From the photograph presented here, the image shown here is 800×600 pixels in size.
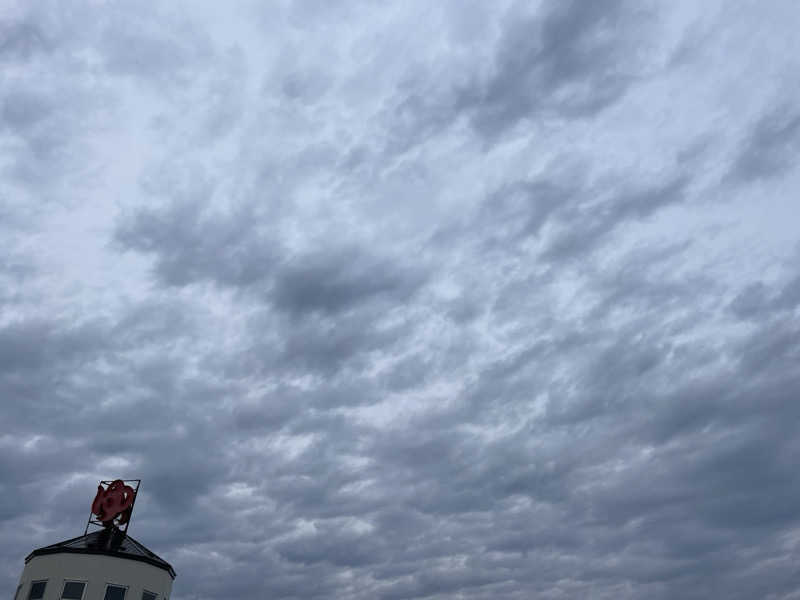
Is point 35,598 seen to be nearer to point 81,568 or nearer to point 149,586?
point 81,568

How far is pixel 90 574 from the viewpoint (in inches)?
2297

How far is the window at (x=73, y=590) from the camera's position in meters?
57.5

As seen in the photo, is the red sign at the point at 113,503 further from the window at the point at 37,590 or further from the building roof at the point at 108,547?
the window at the point at 37,590

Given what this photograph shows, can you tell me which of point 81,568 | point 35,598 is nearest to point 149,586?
point 81,568

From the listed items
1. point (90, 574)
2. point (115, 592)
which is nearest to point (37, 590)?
point (90, 574)

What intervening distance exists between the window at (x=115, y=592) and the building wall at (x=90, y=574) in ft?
0.93

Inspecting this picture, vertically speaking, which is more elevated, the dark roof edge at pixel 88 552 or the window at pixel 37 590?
the dark roof edge at pixel 88 552

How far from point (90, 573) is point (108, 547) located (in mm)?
3232

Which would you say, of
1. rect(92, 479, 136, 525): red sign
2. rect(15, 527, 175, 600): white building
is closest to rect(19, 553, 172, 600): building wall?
rect(15, 527, 175, 600): white building

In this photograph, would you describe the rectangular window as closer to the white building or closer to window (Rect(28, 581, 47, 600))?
the white building

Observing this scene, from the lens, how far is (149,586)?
199ft

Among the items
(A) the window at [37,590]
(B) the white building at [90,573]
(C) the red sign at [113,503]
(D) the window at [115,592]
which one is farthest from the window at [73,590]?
(C) the red sign at [113,503]

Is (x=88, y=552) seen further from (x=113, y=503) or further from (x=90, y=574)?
(x=113, y=503)

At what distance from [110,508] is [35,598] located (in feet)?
33.9
